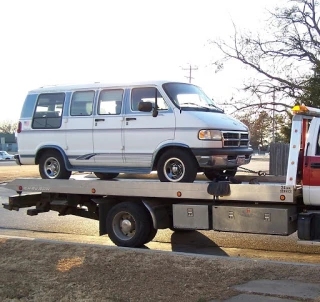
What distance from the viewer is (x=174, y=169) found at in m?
8.16

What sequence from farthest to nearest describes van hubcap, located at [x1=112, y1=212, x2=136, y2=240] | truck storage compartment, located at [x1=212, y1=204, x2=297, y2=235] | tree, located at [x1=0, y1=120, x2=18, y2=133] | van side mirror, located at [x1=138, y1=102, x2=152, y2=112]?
tree, located at [x1=0, y1=120, x2=18, y2=133], van hubcap, located at [x1=112, y1=212, x2=136, y2=240], van side mirror, located at [x1=138, y1=102, x2=152, y2=112], truck storage compartment, located at [x1=212, y1=204, x2=297, y2=235]

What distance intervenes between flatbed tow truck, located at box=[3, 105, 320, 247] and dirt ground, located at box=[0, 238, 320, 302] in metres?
1.17

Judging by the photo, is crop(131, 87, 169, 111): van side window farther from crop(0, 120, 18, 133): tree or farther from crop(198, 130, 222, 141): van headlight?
crop(0, 120, 18, 133): tree

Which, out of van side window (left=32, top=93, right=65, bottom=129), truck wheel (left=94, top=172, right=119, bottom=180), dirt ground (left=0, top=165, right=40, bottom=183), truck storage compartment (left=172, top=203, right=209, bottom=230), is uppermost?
van side window (left=32, top=93, right=65, bottom=129)

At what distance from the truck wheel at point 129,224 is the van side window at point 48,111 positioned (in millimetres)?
2079

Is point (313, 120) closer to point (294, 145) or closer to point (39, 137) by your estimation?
point (294, 145)

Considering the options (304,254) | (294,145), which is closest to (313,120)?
(294,145)

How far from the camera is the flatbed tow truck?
23.7ft

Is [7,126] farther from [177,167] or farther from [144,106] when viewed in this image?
[177,167]

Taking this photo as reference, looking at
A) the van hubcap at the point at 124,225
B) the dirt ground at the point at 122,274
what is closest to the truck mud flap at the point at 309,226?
the dirt ground at the point at 122,274

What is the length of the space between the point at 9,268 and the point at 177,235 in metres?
4.42

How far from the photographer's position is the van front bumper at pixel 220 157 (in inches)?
308

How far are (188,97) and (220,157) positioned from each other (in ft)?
4.46

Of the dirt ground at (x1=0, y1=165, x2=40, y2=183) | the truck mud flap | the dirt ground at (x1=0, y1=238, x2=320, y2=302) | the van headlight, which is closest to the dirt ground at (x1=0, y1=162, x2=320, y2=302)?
the dirt ground at (x1=0, y1=238, x2=320, y2=302)
